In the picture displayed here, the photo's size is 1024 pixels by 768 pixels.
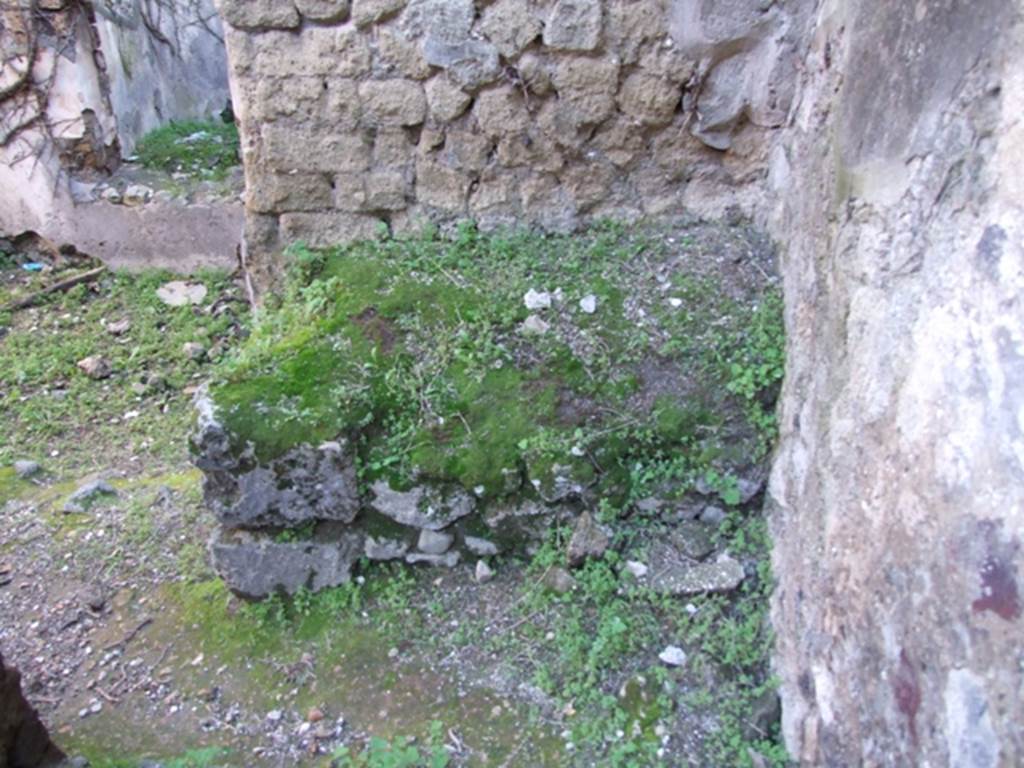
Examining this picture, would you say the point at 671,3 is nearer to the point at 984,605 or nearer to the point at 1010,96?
the point at 1010,96

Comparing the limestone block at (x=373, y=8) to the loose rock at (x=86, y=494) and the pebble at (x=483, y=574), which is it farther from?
the loose rock at (x=86, y=494)

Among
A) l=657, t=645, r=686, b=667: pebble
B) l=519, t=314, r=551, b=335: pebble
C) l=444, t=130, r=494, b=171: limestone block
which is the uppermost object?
l=444, t=130, r=494, b=171: limestone block

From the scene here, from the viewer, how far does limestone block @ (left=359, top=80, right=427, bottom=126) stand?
2.67 metres

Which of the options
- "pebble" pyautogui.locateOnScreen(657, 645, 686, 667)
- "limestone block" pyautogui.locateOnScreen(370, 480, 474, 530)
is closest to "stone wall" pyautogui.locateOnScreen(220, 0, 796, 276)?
"limestone block" pyautogui.locateOnScreen(370, 480, 474, 530)

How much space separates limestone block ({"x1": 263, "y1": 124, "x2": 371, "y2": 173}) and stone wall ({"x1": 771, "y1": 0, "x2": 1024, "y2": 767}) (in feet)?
4.98

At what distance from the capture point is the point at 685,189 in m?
2.86

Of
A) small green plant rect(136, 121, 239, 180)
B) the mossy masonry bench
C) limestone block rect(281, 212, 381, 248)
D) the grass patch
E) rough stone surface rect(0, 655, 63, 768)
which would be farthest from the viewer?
small green plant rect(136, 121, 239, 180)

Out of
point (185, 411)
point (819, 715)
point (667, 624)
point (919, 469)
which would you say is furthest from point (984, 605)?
point (185, 411)

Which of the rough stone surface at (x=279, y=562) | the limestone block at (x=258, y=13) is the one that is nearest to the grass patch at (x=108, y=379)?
the rough stone surface at (x=279, y=562)

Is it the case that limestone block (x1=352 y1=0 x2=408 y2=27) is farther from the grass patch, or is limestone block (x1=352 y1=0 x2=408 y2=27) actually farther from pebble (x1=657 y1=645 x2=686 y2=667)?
pebble (x1=657 y1=645 x2=686 y2=667)

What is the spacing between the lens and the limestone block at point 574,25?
2543mm

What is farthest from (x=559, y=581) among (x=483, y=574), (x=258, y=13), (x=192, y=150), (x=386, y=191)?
(x=192, y=150)

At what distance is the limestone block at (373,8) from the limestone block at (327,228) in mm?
652

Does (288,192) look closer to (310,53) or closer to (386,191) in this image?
(386,191)
